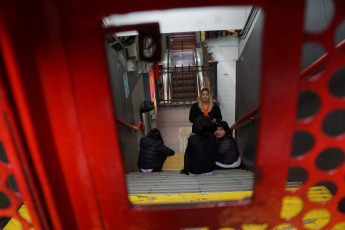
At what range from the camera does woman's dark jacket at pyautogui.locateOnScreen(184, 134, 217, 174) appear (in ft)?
9.97

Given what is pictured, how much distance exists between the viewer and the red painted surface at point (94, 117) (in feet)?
2.73

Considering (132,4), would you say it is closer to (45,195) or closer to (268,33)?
(268,33)

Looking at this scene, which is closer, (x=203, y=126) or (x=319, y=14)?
(x=319, y=14)

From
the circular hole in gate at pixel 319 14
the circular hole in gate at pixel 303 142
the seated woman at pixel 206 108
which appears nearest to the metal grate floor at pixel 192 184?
the circular hole in gate at pixel 303 142

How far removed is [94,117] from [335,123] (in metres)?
1.88

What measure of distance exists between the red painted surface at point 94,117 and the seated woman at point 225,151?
6.87 ft

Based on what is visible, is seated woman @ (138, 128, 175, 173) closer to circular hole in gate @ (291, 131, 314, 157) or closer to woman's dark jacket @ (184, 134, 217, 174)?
woman's dark jacket @ (184, 134, 217, 174)

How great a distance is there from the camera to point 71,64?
2.95ft

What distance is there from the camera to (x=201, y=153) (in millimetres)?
3094

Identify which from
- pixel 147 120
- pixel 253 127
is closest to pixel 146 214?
pixel 253 127

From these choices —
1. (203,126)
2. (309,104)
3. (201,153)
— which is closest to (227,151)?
(201,153)

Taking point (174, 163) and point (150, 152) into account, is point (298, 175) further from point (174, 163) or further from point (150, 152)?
point (174, 163)

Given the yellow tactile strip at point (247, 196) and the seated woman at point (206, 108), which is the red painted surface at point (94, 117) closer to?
the yellow tactile strip at point (247, 196)

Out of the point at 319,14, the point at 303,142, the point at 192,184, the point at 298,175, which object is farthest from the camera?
the point at 192,184
